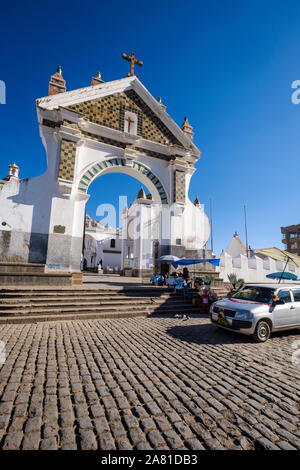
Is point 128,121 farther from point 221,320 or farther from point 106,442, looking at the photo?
point 106,442

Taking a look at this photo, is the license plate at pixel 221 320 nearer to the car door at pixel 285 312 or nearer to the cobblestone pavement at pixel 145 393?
the cobblestone pavement at pixel 145 393

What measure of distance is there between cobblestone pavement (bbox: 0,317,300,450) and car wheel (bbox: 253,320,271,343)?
0.67ft

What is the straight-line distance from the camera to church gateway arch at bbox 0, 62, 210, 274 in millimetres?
10578

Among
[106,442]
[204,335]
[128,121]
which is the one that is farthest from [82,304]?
[128,121]

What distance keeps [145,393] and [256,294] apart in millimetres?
5185

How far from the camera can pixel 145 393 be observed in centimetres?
324

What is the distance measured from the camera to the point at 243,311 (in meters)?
6.02

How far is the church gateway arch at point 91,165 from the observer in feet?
34.7

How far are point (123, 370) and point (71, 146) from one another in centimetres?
1083

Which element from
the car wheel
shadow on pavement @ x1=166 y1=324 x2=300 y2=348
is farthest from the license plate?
the car wheel

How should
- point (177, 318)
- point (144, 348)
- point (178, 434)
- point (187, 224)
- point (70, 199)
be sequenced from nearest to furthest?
point (178, 434)
point (144, 348)
point (177, 318)
point (70, 199)
point (187, 224)

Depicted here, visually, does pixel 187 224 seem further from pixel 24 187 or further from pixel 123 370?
pixel 123 370
